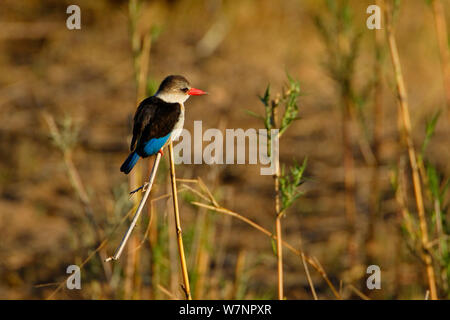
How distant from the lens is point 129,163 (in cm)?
174

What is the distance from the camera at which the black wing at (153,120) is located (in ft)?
5.86

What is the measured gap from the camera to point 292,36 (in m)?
6.31

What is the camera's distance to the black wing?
179cm

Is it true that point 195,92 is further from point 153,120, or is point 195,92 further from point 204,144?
point 204,144

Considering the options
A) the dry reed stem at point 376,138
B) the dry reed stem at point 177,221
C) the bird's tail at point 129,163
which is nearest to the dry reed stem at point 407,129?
the dry reed stem at point 376,138

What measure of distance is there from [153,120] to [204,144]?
330 centimetres

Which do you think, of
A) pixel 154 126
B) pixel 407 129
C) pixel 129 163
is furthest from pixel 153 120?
pixel 407 129

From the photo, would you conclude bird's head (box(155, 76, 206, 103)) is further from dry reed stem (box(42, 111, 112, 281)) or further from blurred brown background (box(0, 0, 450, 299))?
dry reed stem (box(42, 111, 112, 281))

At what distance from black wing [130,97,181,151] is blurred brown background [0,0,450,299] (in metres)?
0.77

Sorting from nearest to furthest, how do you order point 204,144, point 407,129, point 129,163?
point 129,163, point 407,129, point 204,144

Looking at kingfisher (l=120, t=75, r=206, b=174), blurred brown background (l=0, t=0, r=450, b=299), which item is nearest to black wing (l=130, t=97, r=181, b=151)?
kingfisher (l=120, t=75, r=206, b=174)

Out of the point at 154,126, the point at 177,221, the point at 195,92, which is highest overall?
the point at 195,92

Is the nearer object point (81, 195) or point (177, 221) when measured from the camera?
point (177, 221)
